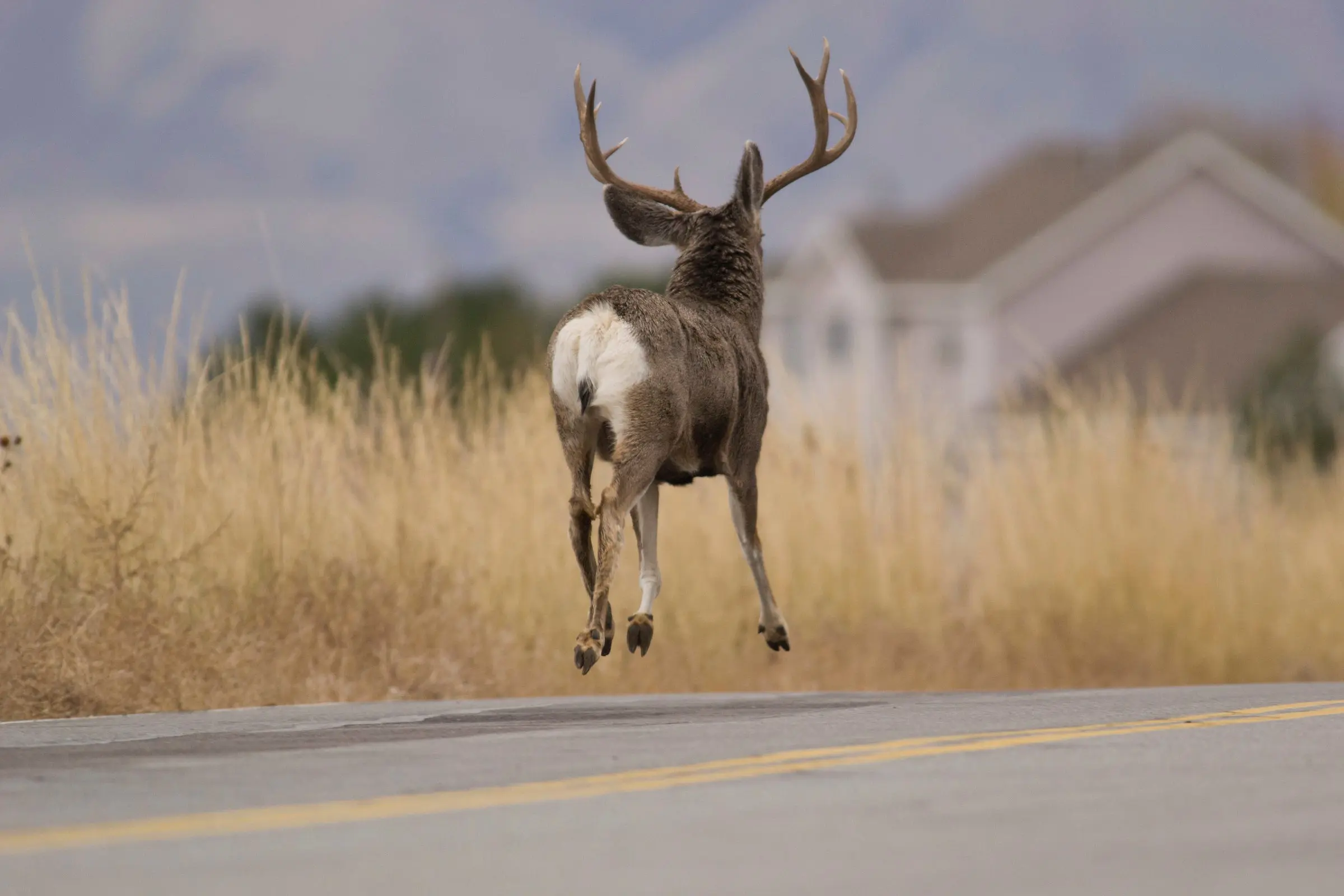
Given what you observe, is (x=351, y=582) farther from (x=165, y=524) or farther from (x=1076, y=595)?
(x=1076, y=595)

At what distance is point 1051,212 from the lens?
5500 centimetres

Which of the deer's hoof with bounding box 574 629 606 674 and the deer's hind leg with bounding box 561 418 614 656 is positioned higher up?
the deer's hind leg with bounding box 561 418 614 656

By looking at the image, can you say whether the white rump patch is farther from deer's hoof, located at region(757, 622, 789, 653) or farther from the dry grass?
the dry grass

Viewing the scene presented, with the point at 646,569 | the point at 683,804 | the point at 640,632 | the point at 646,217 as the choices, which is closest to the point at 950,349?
the point at 646,217

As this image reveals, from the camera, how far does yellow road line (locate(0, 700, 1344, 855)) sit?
6.47m

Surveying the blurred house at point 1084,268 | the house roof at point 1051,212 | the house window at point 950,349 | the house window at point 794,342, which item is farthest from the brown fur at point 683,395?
the house window at point 794,342

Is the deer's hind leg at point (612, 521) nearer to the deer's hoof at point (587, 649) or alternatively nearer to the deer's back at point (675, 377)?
the deer's hoof at point (587, 649)

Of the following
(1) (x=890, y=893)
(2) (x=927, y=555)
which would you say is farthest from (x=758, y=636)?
(1) (x=890, y=893)

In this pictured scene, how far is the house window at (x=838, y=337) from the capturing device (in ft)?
181

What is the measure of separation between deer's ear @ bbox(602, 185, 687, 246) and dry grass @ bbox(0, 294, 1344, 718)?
2.61 m

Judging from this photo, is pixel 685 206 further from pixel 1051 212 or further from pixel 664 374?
pixel 1051 212

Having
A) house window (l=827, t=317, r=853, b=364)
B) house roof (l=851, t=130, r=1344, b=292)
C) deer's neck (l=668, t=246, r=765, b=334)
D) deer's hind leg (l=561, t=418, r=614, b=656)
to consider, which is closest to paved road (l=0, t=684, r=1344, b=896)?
deer's hind leg (l=561, t=418, r=614, b=656)

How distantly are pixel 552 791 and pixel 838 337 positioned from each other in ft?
160

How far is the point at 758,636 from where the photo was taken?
15883 millimetres
